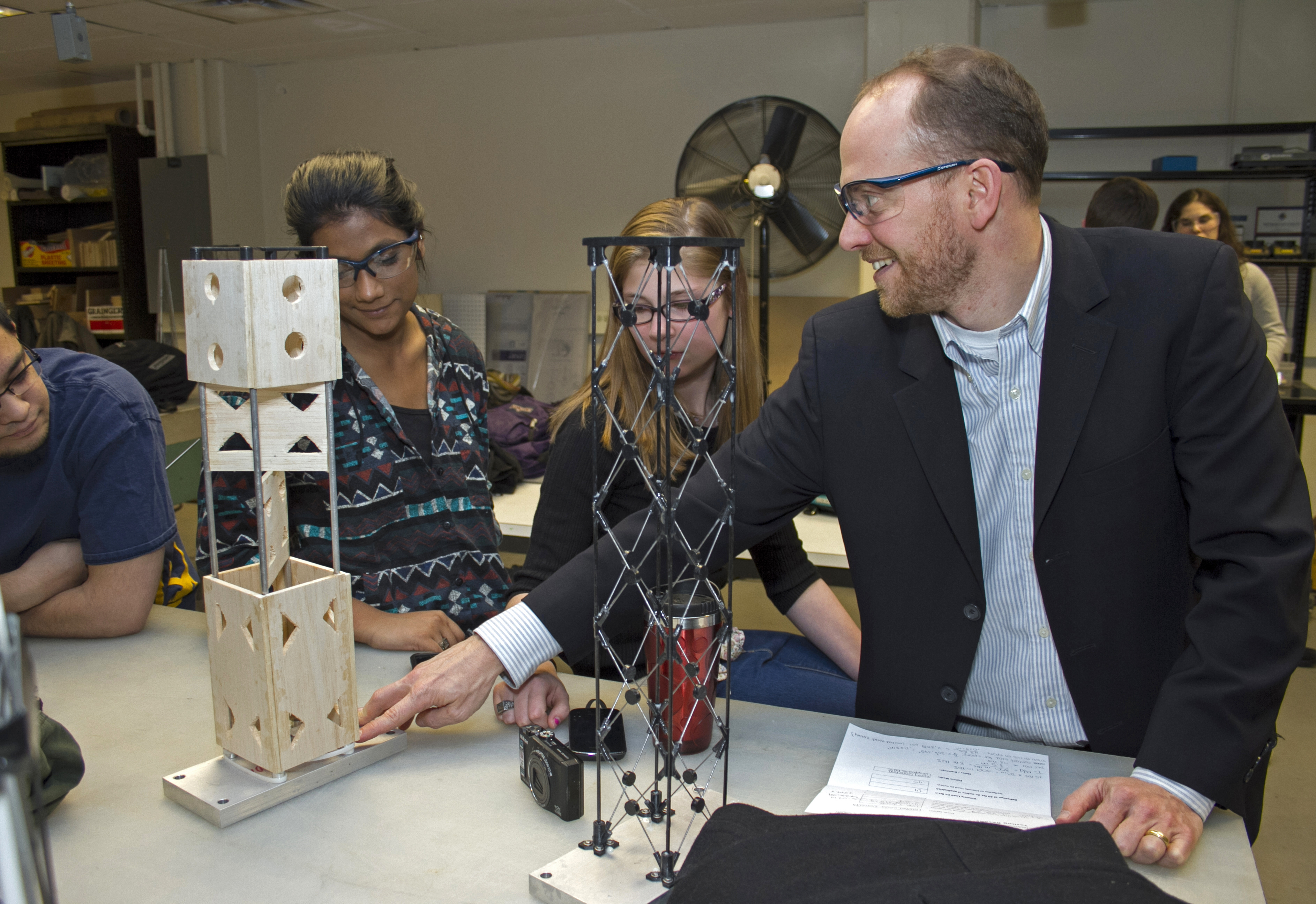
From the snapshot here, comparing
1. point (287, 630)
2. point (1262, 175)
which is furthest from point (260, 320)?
point (1262, 175)

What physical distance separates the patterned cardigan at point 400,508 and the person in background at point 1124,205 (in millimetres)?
2701

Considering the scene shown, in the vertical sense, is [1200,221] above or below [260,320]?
above

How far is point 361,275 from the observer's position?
1.53 metres

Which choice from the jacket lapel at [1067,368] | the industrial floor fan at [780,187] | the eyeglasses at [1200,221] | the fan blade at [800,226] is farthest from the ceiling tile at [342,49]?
the jacket lapel at [1067,368]

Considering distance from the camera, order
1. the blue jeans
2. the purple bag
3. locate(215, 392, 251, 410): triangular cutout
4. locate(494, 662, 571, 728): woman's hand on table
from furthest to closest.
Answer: the purple bag < the blue jeans < locate(494, 662, 571, 728): woman's hand on table < locate(215, 392, 251, 410): triangular cutout

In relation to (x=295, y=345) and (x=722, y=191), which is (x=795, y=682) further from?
(x=722, y=191)

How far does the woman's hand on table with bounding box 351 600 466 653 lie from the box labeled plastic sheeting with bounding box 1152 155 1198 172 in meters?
3.96

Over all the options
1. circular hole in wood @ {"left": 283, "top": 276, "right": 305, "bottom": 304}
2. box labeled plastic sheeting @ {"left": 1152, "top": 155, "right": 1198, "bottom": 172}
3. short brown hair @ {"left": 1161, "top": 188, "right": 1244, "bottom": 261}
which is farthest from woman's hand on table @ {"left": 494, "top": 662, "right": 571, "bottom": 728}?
box labeled plastic sheeting @ {"left": 1152, "top": 155, "right": 1198, "bottom": 172}

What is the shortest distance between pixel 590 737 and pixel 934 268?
70 cm

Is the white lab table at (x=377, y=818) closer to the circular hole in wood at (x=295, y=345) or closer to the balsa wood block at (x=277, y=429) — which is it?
the balsa wood block at (x=277, y=429)

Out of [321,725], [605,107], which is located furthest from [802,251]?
[321,725]

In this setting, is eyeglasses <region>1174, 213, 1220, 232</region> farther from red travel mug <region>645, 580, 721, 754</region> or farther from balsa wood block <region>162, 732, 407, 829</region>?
balsa wood block <region>162, 732, 407, 829</region>

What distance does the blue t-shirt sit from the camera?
1.43 metres

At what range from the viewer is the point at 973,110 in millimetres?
1169
